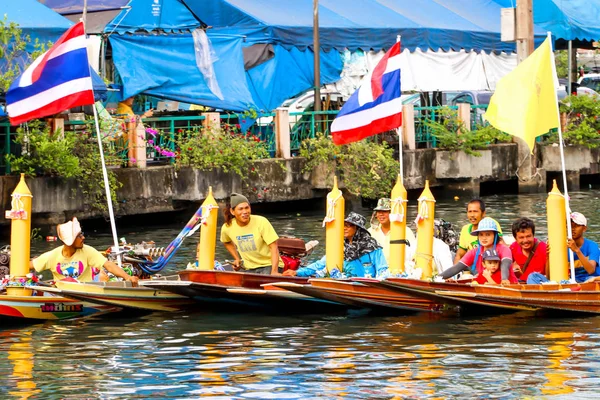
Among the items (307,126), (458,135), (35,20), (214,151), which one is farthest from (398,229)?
(458,135)

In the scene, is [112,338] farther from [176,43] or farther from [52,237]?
[176,43]

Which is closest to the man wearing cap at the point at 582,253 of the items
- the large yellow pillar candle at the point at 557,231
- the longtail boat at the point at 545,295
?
the large yellow pillar candle at the point at 557,231

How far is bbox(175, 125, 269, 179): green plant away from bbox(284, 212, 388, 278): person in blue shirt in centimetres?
906

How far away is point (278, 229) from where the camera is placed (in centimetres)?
2270

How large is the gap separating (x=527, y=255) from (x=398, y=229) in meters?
1.45

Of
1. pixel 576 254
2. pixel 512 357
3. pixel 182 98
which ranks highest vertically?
pixel 182 98

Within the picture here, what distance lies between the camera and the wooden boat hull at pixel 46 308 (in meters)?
13.8

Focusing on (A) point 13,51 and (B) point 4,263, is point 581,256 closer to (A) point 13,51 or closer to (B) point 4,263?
(B) point 4,263

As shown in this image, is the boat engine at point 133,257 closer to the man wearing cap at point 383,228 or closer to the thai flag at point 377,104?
the thai flag at point 377,104

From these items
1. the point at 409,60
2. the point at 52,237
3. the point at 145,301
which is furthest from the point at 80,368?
the point at 409,60

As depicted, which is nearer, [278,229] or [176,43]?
[278,229]

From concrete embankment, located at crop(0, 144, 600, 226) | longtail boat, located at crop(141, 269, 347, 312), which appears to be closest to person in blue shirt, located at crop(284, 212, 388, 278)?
longtail boat, located at crop(141, 269, 347, 312)

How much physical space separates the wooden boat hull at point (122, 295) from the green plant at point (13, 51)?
6.40m

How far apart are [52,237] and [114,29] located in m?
5.00
